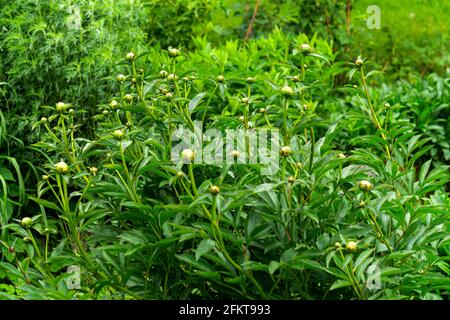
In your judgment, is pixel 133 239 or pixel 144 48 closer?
pixel 133 239

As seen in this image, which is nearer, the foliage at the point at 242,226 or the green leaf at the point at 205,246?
the green leaf at the point at 205,246

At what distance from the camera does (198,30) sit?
575cm

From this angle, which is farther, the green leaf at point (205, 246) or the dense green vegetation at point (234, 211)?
the dense green vegetation at point (234, 211)

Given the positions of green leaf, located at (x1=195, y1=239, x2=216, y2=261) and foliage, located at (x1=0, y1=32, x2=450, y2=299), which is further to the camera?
foliage, located at (x1=0, y1=32, x2=450, y2=299)

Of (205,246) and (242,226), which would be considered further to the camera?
(242,226)

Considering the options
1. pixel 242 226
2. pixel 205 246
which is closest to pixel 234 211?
pixel 242 226

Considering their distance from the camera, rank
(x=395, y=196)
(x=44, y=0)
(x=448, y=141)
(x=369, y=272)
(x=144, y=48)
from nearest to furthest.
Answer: (x=369, y=272)
(x=395, y=196)
(x=44, y=0)
(x=144, y=48)
(x=448, y=141)

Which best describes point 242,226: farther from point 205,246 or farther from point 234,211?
point 205,246

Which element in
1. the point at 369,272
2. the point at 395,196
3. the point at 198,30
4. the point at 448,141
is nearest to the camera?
the point at 369,272

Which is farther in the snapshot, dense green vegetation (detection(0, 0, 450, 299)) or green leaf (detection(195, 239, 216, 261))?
dense green vegetation (detection(0, 0, 450, 299))

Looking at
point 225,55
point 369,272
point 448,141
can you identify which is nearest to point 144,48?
point 225,55

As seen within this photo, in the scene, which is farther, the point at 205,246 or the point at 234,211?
the point at 234,211
